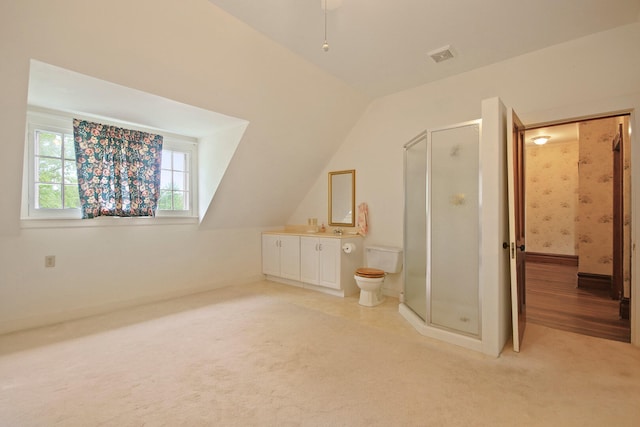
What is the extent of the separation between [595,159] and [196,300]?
21.2 feet

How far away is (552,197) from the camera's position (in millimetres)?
6863

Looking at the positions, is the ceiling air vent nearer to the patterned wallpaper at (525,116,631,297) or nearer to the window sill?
the patterned wallpaper at (525,116,631,297)

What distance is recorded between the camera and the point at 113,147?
3.42m

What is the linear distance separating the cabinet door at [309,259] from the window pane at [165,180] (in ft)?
6.64

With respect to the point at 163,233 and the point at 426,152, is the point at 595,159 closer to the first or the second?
the point at 426,152

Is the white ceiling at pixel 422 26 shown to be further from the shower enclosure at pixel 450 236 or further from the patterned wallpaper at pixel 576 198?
the patterned wallpaper at pixel 576 198

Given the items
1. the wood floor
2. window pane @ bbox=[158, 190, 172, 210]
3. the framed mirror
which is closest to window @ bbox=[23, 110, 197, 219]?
window pane @ bbox=[158, 190, 172, 210]

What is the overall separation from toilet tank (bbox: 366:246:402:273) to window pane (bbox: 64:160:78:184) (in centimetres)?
361

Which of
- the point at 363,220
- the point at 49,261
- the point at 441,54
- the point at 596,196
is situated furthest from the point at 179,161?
the point at 596,196

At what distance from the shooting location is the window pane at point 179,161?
4.23 metres

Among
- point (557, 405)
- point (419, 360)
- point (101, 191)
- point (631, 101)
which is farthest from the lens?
point (101, 191)

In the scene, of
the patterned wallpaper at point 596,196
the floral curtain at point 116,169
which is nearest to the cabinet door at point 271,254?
the floral curtain at point 116,169

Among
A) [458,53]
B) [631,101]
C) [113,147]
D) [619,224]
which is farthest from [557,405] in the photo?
[113,147]

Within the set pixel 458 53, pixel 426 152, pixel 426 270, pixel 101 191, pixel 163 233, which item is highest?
pixel 458 53
